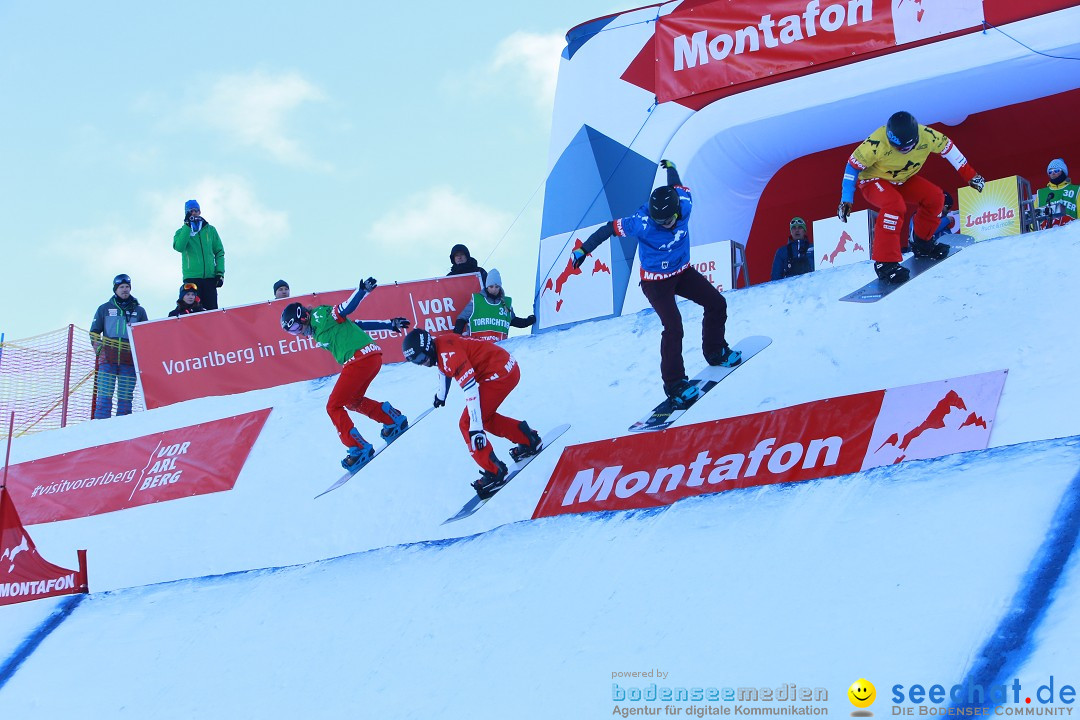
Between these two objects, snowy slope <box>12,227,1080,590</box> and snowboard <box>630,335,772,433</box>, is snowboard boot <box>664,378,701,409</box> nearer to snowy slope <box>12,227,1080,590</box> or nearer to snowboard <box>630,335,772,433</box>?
snowboard <box>630,335,772,433</box>

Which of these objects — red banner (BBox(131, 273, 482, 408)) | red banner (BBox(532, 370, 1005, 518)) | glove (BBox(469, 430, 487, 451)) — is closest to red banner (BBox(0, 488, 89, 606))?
red banner (BBox(131, 273, 482, 408))

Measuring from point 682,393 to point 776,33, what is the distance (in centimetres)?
579

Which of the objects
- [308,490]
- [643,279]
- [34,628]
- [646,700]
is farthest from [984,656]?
[34,628]

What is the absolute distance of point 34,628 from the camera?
848 centimetres

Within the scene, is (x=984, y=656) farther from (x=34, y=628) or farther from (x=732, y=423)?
(x=34, y=628)

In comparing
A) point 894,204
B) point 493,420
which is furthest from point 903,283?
point 493,420

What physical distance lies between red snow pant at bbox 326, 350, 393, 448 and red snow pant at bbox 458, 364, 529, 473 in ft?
4.11

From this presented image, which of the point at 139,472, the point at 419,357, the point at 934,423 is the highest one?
the point at 419,357

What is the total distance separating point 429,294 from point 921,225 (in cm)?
513

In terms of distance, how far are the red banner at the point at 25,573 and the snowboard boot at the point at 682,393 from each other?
488 centimetres

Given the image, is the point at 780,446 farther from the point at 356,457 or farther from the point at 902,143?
the point at 356,457

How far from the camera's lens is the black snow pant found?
7.74 m

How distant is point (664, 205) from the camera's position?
7523 millimetres

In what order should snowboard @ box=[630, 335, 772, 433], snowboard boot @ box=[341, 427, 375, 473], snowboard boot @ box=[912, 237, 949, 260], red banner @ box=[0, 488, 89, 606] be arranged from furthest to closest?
snowboard boot @ box=[341, 427, 375, 473] → red banner @ box=[0, 488, 89, 606] → snowboard boot @ box=[912, 237, 949, 260] → snowboard @ box=[630, 335, 772, 433]
